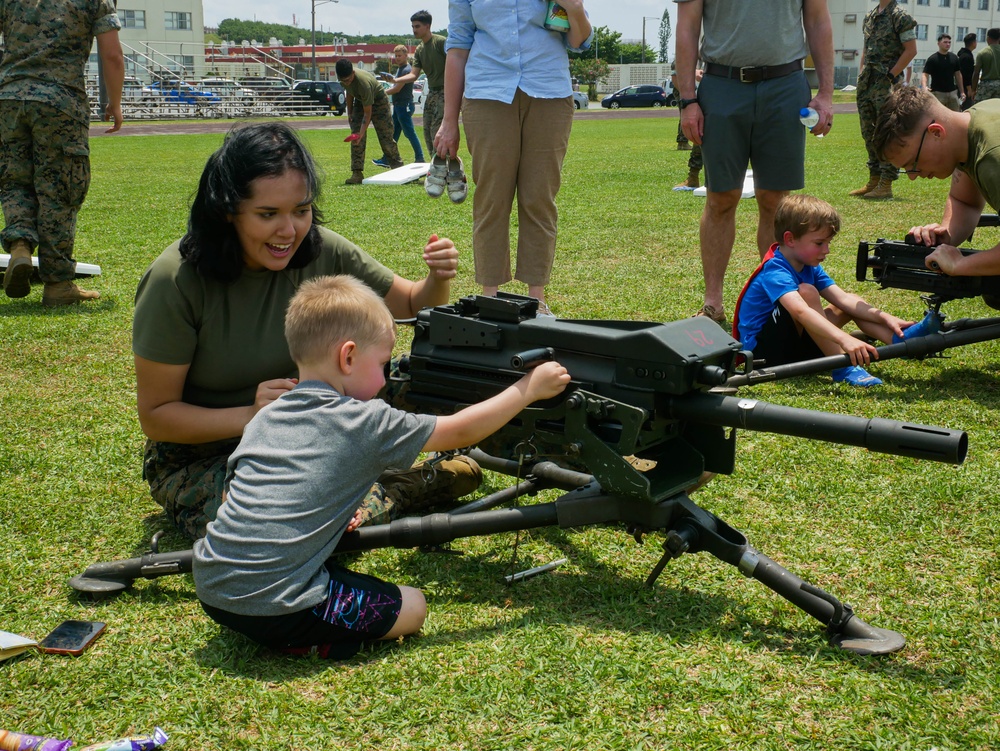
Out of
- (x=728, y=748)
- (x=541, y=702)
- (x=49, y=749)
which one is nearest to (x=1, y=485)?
(x=49, y=749)

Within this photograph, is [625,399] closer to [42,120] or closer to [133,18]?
[42,120]

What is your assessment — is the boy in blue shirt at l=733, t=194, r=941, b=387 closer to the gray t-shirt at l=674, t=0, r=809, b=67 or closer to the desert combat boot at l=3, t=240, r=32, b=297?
the gray t-shirt at l=674, t=0, r=809, b=67

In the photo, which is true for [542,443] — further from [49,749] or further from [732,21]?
[732,21]

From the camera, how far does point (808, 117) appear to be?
6.32m

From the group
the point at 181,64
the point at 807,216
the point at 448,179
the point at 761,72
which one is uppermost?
the point at 181,64

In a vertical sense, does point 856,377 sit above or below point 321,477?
below

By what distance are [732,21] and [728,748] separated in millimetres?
5085

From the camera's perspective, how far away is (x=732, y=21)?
20.8 ft

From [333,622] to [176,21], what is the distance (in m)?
99.1

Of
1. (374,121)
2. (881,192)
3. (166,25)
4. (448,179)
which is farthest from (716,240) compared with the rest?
(166,25)

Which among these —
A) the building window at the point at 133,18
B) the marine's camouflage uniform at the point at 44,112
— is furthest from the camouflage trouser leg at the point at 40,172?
the building window at the point at 133,18

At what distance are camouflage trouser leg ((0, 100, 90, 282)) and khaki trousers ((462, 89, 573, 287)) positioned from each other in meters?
3.19

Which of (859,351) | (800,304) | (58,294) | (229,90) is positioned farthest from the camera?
(229,90)

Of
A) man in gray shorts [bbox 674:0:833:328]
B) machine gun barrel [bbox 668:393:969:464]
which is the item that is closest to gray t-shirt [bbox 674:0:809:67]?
man in gray shorts [bbox 674:0:833:328]
